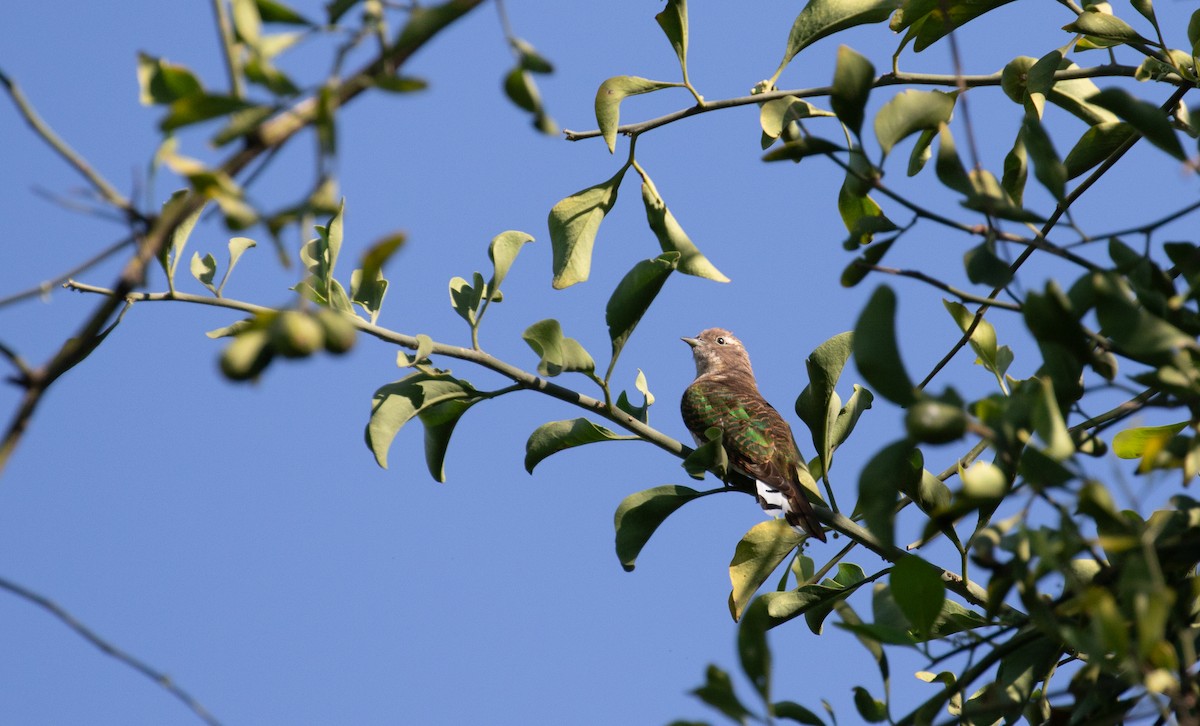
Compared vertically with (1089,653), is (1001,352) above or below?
above

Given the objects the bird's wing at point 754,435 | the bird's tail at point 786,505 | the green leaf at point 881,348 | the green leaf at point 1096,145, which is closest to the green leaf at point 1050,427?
the green leaf at point 881,348

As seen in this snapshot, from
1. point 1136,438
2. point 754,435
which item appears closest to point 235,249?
point 1136,438

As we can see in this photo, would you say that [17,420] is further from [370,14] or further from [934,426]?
[934,426]

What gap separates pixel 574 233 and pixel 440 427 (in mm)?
632

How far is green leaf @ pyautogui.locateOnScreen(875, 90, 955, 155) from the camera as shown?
83.4 inches

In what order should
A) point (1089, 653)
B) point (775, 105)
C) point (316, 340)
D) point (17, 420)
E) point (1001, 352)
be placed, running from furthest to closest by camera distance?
point (1001, 352) → point (775, 105) → point (1089, 653) → point (316, 340) → point (17, 420)

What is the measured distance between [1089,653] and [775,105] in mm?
1817

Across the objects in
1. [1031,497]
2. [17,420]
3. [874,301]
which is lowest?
[1031,497]

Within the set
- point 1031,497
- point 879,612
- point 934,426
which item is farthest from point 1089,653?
point 879,612

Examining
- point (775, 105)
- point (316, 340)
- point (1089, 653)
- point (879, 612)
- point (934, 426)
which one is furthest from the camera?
point (775, 105)

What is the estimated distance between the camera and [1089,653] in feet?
5.76

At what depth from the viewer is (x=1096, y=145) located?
3.25 metres

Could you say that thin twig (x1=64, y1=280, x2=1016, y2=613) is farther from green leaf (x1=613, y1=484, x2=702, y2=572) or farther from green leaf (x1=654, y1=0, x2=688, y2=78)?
green leaf (x1=654, y1=0, x2=688, y2=78)

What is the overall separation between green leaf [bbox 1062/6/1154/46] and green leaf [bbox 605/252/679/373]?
1329mm
